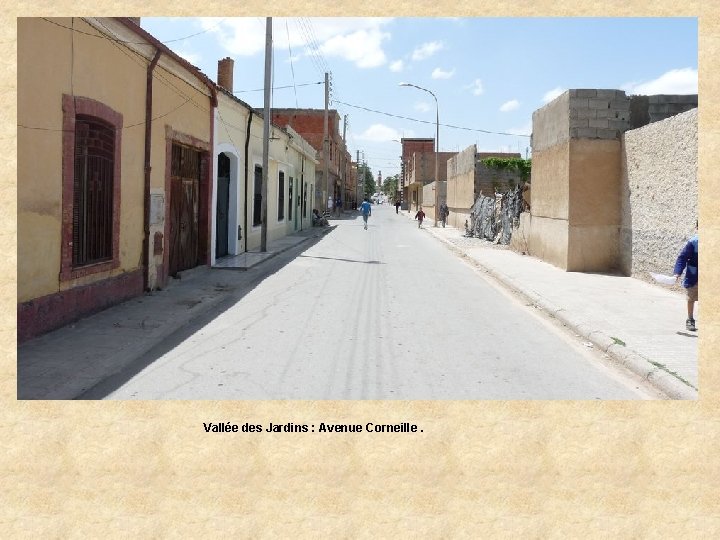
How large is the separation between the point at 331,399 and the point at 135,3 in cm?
368

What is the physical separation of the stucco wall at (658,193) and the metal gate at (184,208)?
8922 mm

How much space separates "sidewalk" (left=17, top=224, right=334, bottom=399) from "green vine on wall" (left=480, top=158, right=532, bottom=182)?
22930mm

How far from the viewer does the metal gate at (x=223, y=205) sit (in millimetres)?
17625

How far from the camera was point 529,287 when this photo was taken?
1254 cm

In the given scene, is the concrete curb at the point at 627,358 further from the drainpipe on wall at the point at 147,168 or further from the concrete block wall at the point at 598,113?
the drainpipe on wall at the point at 147,168

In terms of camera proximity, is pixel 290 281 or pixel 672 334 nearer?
pixel 672 334

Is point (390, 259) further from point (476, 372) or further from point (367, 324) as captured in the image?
point (476, 372)

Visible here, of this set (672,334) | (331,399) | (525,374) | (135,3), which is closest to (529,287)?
(672,334)

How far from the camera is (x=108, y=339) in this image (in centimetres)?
760

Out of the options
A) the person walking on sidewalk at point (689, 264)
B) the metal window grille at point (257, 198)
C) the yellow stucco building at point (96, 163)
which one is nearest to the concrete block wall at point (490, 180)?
the metal window grille at point (257, 198)

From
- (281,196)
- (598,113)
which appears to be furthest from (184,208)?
(281,196)

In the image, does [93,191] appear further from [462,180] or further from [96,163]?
[462,180]

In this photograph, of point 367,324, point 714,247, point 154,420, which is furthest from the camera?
point 367,324

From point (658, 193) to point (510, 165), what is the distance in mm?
22195
